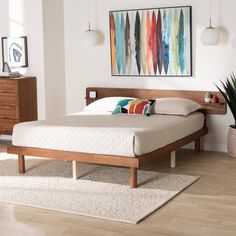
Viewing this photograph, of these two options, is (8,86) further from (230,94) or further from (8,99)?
(230,94)

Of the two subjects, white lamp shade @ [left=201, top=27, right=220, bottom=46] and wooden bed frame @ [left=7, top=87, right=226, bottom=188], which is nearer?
wooden bed frame @ [left=7, top=87, right=226, bottom=188]

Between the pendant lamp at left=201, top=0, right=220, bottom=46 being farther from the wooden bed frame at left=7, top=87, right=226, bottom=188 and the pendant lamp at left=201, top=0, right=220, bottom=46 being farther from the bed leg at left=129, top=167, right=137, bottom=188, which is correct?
the bed leg at left=129, top=167, right=137, bottom=188

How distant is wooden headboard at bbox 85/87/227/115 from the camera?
541cm

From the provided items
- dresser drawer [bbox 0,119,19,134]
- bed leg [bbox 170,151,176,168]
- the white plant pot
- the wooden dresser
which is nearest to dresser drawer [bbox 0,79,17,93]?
the wooden dresser

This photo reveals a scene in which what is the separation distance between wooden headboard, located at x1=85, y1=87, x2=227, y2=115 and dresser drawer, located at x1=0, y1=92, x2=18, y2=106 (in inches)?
33.9

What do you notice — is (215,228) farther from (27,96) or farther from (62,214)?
(27,96)

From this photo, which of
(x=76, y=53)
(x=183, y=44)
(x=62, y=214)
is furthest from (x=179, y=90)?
(x=62, y=214)

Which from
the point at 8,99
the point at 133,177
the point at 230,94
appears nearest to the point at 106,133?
the point at 133,177

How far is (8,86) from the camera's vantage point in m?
5.89

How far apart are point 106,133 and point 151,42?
6.09ft

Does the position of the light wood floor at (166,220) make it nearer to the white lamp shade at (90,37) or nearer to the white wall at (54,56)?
the white lamp shade at (90,37)

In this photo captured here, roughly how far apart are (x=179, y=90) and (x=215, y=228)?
260 centimetres

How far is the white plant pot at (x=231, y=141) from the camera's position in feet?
17.0

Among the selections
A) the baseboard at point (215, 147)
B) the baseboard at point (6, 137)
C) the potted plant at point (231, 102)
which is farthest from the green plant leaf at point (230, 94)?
the baseboard at point (6, 137)
